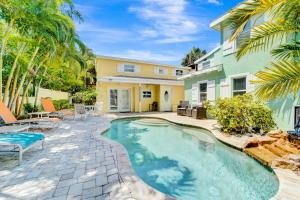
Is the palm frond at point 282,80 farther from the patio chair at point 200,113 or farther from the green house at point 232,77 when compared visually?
the patio chair at point 200,113

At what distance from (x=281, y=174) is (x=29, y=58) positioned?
13338mm

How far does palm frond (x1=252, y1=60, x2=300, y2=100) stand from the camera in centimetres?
346

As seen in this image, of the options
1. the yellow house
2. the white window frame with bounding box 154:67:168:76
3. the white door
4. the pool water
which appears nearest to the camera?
the pool water

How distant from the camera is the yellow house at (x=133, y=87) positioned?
16.7 m

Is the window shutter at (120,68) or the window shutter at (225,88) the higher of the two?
the window shutter at (120,68)

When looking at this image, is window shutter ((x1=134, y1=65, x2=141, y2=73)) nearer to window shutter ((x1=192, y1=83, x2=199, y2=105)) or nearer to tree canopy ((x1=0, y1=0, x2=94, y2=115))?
tree canopy ((x1=0, y1=0, x2=94, y2=115))

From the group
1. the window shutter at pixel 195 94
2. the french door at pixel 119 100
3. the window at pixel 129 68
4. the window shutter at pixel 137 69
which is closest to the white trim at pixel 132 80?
the french door at pixel 119 100

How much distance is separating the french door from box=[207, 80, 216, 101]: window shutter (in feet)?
28.7

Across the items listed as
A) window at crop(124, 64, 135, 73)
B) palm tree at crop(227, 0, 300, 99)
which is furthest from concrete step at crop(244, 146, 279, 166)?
window at crop(124, 64, 135, 73)

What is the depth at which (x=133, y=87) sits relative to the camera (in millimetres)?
17969

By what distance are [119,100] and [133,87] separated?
1.99 meters

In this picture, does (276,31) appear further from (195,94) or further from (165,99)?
(165,99)

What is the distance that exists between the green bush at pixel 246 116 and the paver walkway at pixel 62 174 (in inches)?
198

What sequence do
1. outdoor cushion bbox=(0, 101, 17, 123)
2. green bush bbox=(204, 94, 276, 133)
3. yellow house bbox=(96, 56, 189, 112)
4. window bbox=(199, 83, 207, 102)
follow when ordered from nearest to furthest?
outdoor cushion bbox=(0, 101, 17, 123) → green bush bbox=(204, 94, 276, 133) → window bbox=(199, 83, 207, 102) → yellow house bbox=(96, 56, 189, 112)
